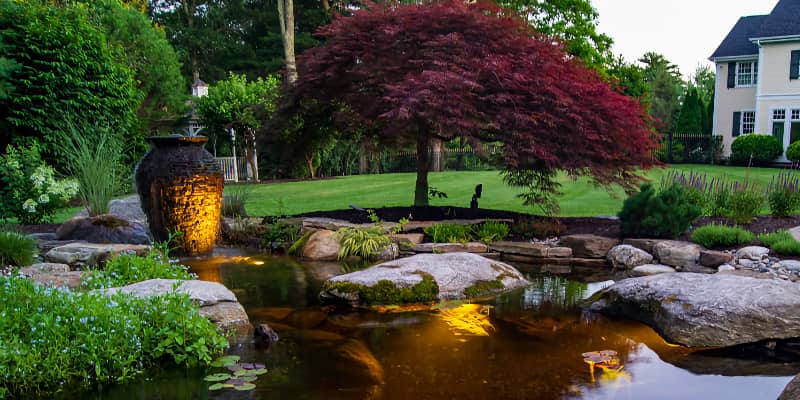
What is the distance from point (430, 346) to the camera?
4.42 m

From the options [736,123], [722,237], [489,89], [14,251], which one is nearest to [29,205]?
[14,251]

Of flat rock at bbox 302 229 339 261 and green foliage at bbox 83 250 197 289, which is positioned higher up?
green foliage at bbox 83 250 197 289

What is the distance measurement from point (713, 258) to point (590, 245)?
1457 millimetres

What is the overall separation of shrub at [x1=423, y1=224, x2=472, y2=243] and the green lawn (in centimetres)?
202

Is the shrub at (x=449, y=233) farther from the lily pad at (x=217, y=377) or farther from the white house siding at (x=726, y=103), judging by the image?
the white house siding at (x=726, y=103)

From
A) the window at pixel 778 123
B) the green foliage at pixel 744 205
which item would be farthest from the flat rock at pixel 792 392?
the window at pixel 778 123

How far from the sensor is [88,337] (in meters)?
3.58

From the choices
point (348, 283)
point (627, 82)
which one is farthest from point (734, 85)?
point (348, 283)

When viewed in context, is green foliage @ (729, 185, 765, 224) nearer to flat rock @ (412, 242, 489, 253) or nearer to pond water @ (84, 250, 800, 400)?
flat rock @ (412, 242, 489, 253)

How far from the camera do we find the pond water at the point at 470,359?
3598mm

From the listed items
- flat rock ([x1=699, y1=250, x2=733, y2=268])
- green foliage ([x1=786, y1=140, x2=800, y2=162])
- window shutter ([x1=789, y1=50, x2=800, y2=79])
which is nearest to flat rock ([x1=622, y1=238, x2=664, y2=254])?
flat rock ([x1=699, y1=250, x2=733, y2=268])

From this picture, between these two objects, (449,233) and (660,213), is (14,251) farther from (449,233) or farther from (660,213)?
(660,213)

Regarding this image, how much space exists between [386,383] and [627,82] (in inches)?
1029

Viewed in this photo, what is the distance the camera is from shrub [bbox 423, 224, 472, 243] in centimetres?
824
